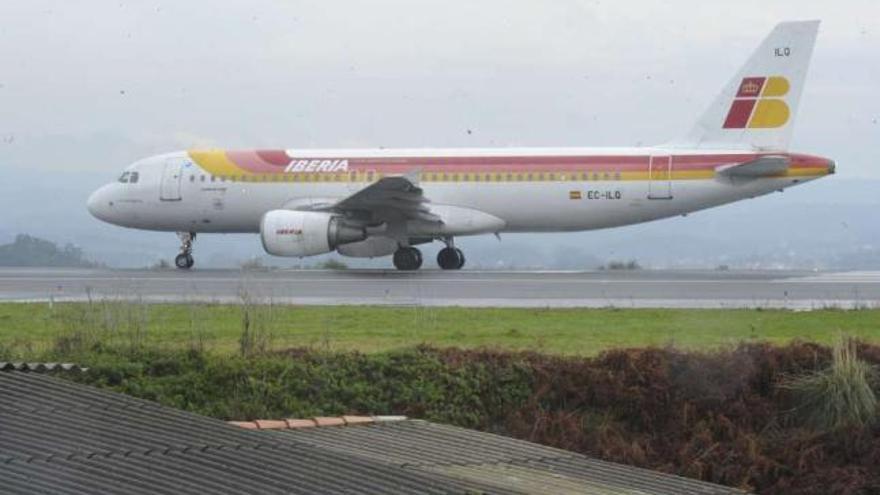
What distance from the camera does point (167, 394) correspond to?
11258 millimetres

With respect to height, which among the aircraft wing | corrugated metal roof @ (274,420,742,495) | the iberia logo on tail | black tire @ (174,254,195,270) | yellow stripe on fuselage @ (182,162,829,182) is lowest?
black tire @ (174,254,195,270)

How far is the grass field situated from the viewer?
1432 centimetres

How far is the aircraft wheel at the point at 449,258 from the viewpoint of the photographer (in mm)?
37312

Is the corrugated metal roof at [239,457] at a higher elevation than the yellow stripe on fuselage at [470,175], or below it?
below

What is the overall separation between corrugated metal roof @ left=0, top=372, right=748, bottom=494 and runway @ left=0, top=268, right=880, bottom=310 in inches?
269

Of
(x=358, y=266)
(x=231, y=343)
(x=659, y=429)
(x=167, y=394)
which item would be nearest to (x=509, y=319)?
(x=231, y=343)

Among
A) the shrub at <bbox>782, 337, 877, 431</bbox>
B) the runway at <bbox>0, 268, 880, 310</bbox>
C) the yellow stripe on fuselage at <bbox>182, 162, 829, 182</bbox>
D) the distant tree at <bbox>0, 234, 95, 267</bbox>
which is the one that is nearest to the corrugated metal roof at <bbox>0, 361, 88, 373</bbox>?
the runway at <bbox>0, 268, 880, 310</bbox>

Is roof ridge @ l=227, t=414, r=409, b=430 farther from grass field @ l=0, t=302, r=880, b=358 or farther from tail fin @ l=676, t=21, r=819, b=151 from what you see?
tail fin @ l=676, t=21, r=819, b=151

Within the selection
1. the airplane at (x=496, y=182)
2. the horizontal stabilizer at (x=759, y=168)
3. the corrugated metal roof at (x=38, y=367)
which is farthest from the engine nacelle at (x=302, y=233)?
the corrugated metal roof at (x=38, y=367)

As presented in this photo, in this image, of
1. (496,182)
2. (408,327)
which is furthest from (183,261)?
(408,327)

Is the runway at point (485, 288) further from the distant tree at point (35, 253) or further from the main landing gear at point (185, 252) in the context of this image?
the distant tree at point (35, 253)

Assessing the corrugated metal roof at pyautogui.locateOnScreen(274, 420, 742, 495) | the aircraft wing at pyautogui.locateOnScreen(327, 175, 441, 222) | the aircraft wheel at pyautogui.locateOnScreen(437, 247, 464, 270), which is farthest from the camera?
the aircraft wheel at pyautogui.locateOnScreen(437, 247, 464, 270)

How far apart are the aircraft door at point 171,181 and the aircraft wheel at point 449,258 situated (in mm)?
7229

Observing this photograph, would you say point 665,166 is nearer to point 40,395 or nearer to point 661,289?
point 661,289
